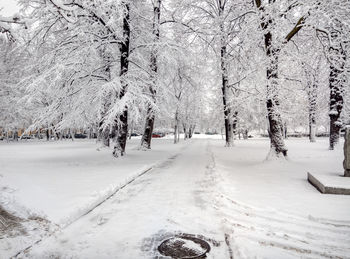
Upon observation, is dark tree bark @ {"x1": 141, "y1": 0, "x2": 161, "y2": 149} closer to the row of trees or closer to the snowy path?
the row of trees

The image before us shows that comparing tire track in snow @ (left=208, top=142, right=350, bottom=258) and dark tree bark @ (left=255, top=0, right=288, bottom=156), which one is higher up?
dark tree bark @ (left=255, top=0, right=288, bottom=156)

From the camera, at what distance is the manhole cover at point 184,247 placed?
337 centimetres

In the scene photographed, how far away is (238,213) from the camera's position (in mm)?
5008

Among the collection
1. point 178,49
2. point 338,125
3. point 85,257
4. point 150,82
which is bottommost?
point 85,257

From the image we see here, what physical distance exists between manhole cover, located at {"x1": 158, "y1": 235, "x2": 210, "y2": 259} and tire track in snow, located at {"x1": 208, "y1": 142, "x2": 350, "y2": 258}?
404mm

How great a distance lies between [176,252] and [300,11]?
1086 cm

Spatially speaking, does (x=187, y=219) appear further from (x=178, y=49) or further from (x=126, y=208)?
(x=178, y=49)

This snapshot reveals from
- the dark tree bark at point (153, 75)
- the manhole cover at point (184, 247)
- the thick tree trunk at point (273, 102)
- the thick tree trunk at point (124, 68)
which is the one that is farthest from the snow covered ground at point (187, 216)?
the dark tree bark at point (153, 75)

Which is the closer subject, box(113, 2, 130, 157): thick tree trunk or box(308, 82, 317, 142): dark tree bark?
box(113, 2, 130, 157): thick tree trunk

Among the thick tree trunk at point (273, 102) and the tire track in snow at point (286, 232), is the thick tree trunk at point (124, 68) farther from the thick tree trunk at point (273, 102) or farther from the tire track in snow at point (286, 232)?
the tire track in snow at point (286, 232)

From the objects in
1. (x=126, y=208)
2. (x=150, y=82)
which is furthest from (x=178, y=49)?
(x=126, y=208)

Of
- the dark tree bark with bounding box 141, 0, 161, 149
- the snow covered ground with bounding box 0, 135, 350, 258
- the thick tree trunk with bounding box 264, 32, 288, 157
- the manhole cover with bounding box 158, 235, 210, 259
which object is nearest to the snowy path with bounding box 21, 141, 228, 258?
the snow covered ground with bounding box 0, 135, 350, 258

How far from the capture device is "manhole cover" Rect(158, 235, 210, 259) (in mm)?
3373

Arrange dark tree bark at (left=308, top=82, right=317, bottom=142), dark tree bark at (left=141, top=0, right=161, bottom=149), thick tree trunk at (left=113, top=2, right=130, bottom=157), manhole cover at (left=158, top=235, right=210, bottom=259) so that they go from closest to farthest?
manhole cover at (left=158, top=235, right=210, bottom=259) < thick tree trunk at (left=113, top=2, right=130, bottom=157) < dark tree bark at (left=141, top=0, right=161, bottom=149) < dark tree bark at (left=308, top=82, right=317, bottom=142)
